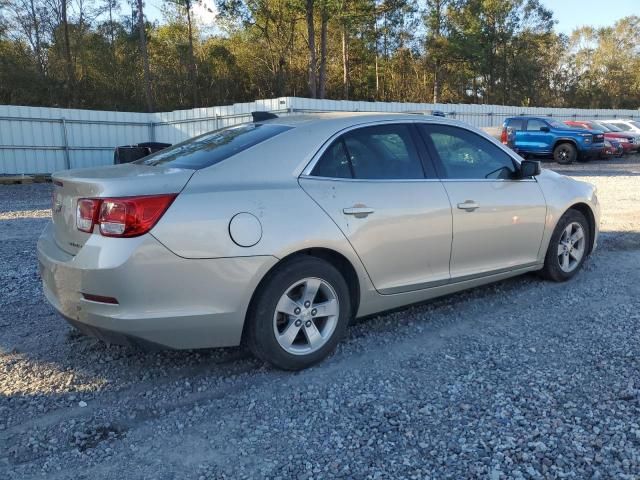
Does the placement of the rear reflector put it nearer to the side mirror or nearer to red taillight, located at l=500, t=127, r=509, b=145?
the side mirror

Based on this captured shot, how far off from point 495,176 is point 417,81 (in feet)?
138

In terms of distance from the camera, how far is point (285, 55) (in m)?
37.5

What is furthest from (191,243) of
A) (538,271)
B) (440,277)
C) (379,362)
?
(538,271)

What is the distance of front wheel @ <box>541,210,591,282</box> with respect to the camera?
16.7ft

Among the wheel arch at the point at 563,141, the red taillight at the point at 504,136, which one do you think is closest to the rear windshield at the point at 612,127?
the wheel arch at the point at 563,141

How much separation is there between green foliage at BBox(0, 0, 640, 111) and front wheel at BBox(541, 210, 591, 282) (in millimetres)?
27905

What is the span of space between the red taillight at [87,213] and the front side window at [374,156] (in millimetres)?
1305

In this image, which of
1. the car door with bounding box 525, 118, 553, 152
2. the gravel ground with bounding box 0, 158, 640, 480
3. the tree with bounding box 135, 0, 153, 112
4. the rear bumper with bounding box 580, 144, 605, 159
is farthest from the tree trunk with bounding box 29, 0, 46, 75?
the gravel ground with bounding box 0, 158, 640, 480

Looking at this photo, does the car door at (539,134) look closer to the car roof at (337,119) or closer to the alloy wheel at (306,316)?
the car roof at (337,119)

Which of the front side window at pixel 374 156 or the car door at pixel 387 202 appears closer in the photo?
the car door at pixel 387 202

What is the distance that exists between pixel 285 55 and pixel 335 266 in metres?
36.2

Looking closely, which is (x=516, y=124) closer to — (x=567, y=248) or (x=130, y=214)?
(x=567, y=248)

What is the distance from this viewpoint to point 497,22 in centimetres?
4603

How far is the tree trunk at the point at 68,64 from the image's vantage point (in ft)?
102
